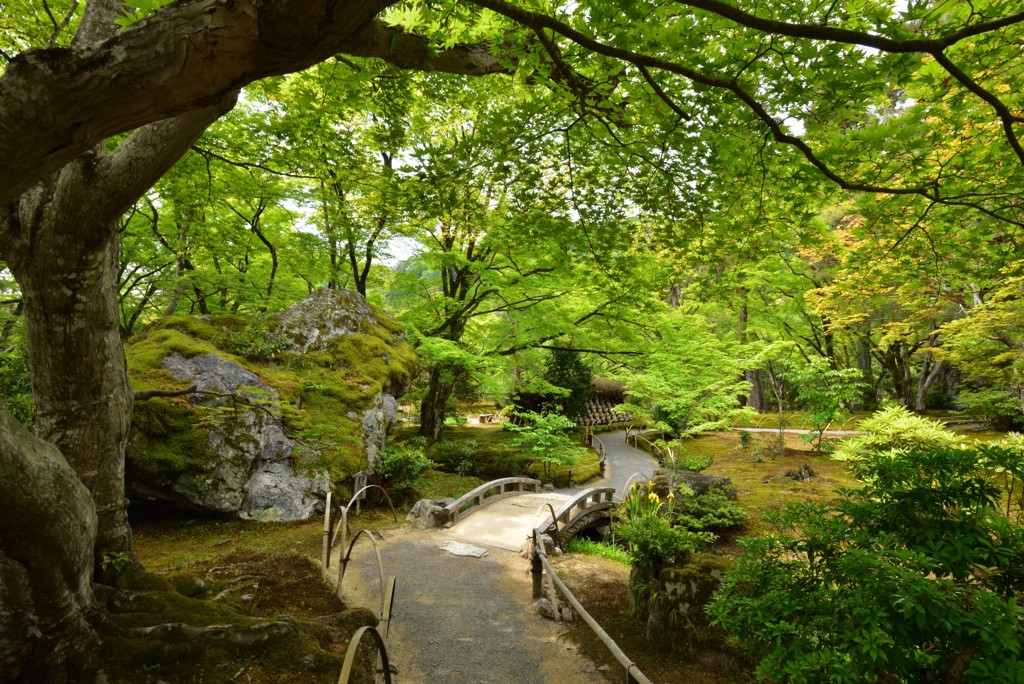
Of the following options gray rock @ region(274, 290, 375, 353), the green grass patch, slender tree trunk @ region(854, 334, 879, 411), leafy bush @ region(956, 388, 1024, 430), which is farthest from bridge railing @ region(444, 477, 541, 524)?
slender tree trunk @ region(854, 334, 879, 411)

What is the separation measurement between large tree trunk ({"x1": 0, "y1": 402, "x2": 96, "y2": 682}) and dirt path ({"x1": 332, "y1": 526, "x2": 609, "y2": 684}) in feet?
9.97

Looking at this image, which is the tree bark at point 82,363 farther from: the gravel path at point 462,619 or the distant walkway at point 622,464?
the distant walkway at point 622,464

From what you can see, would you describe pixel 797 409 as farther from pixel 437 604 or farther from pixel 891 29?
pixel 891 29

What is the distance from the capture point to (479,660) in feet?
17.2

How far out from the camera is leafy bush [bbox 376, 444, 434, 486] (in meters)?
11.0

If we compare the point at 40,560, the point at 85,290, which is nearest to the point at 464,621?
the point at 40,560

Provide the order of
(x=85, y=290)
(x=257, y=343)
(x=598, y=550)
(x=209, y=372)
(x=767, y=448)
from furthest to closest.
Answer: (x=767, y=448) < (x=257, y=343) < (x=598, y=550) < (x=209, y=372) < (x=85, y=290)

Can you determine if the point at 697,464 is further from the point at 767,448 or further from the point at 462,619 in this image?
the point at 462,619

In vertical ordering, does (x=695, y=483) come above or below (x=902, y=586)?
below

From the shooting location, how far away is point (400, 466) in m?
11.2

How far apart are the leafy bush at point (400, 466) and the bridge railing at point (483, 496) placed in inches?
57.2

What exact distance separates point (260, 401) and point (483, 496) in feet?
25.7

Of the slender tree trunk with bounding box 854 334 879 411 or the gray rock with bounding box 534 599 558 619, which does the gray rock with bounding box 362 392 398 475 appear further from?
the slender tree trunk with bounding box 854 334 879 411

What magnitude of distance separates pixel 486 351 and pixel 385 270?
22.2ft
